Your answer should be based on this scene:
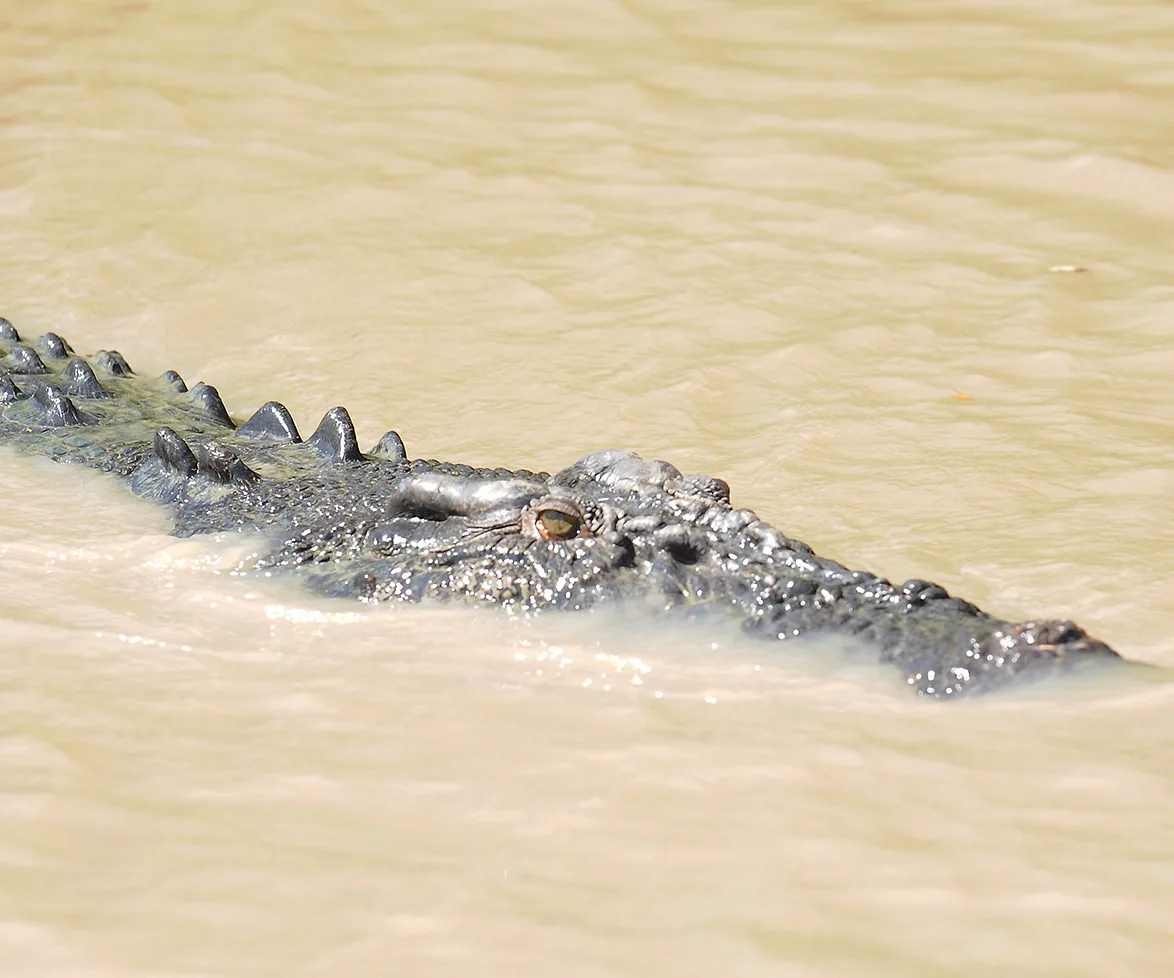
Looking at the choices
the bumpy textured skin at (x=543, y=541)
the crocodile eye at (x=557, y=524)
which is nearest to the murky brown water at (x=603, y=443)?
the bumpy textured skin at (x=543, y=541)

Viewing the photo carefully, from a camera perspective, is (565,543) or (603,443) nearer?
(565,543)

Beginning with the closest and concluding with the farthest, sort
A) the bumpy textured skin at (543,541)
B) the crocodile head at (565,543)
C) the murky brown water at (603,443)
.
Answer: the murky brown water at (603,443) < the bumpy textured skin at (543,541) < the crocodile head at (565,543)

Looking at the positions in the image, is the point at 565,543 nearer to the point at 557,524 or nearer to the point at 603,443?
the point at 557,524

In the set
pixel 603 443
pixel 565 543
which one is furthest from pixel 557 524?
pixel 603 443

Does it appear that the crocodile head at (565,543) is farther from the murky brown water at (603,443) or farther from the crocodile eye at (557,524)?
the murky brown water at (603,443)

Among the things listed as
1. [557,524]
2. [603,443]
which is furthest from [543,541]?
[603,443]

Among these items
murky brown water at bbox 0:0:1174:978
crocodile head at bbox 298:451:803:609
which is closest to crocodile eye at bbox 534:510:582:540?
crocodile head at bbox 298:451:803:609

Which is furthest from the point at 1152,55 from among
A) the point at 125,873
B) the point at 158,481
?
the point at 125,873

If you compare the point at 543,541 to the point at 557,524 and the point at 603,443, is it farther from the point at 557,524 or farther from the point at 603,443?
the point at 603,443
